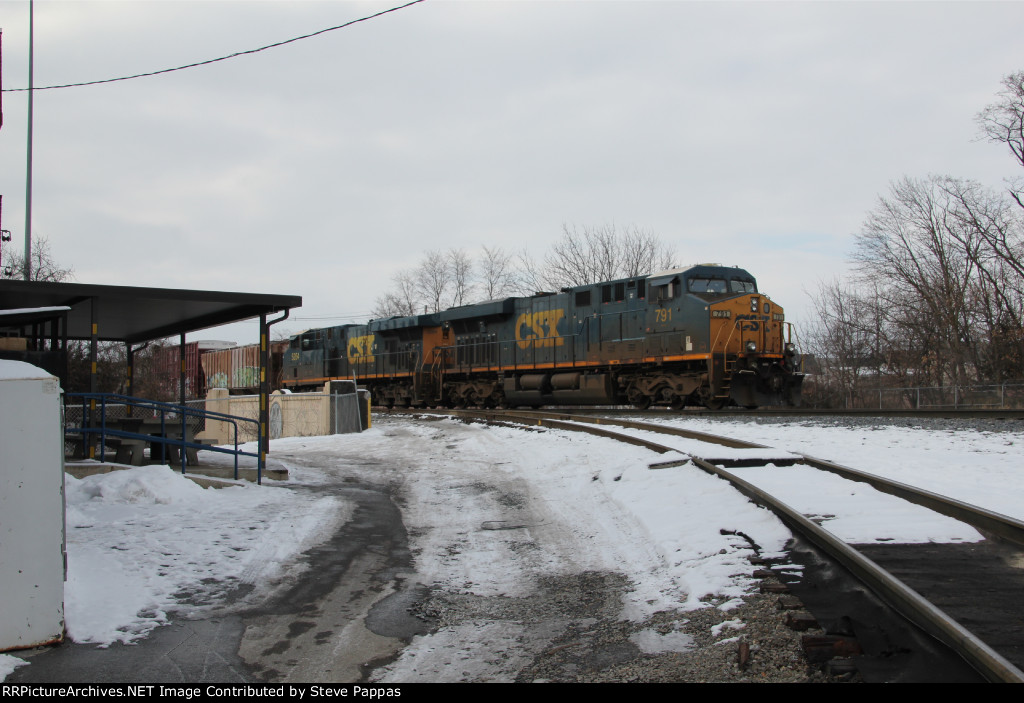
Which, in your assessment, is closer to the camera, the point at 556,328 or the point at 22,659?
the point at 22,659

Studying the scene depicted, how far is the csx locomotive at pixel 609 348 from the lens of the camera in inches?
708

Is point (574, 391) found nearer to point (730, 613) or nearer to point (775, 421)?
point (775, 421)

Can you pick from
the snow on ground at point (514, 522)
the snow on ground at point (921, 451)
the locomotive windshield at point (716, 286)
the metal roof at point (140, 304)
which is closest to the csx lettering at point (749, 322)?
the locomotive windshield at point (716, 286)

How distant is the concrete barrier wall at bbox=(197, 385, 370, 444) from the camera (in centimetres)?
2019

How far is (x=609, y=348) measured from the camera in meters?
20.4

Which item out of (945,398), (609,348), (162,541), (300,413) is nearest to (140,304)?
(162,541)

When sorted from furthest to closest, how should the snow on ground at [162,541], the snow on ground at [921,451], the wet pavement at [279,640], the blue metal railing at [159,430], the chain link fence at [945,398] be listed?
the chain link fence at [945,398] < the blue metal railing at [159,430] < the snow on ground at [921,451] < the snow on ground at [162,541] < the wet pavement at [279,640]

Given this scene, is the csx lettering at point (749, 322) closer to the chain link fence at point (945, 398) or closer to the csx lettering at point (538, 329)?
the csx lettering at point (538, 329)

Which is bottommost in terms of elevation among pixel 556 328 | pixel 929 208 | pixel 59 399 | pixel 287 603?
pixel 287 603

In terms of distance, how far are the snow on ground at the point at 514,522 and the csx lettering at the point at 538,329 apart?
420 inches

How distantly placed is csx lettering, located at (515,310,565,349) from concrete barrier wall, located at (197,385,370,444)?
18.0 ft
